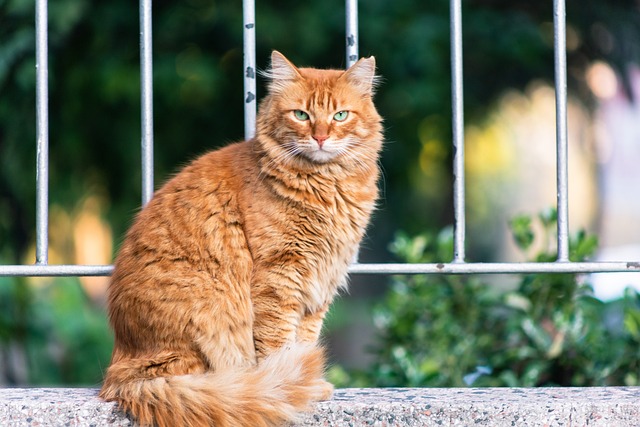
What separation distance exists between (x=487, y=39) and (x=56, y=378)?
10.9ft

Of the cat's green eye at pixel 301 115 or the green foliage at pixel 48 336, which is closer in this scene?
the cat's green eye at pixel 301 115

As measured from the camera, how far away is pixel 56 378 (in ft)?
16.6

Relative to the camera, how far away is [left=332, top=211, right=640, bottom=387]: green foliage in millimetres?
3285

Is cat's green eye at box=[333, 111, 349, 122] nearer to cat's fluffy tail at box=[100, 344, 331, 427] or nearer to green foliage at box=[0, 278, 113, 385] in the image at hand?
cat's fluffy tail at box=[100, 344, 331, 427]

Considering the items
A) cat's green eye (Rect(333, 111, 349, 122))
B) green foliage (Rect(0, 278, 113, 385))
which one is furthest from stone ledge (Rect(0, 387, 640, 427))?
green foliage (Rect(0, 278, 113, 385))

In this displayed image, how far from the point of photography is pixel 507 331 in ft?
11.7

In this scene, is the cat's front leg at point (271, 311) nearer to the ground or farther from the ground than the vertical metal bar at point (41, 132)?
nearer to the ground

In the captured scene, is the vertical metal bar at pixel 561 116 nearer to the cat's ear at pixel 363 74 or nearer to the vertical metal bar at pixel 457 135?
the vertical metal bar at pixel 457 135

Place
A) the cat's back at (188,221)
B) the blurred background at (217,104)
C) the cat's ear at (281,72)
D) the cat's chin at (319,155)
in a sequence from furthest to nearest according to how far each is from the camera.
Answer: the blurred background at (217,104) < the cat's ear at (281,72) < the cat's chin at (319,155) < the cat's back at (188,221)

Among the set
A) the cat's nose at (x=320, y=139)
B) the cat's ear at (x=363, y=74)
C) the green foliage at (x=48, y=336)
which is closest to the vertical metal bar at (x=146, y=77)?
the cat's nose at (x=320, y=139)

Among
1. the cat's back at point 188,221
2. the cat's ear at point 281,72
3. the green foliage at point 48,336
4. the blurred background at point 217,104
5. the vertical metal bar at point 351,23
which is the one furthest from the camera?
Result: the green foliage at point 48,336

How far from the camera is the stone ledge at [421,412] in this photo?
7.23 feet

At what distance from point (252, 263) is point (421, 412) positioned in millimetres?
668

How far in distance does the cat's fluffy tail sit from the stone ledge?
0.05 metres
